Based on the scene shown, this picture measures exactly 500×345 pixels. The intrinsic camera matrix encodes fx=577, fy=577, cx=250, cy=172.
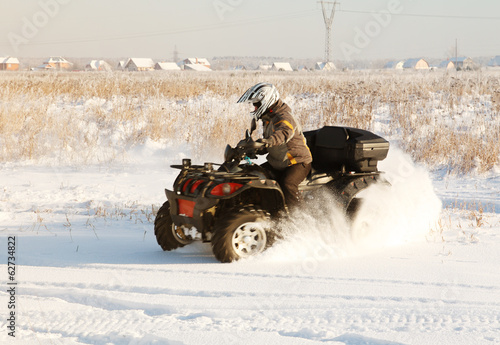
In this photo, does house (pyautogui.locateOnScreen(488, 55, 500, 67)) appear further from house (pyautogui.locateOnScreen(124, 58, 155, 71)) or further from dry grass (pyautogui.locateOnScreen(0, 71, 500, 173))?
dry grass (pyautogui.locateOnScreen(0, 71, 500, 173))

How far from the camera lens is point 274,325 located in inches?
149

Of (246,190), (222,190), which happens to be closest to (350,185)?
(246,190)

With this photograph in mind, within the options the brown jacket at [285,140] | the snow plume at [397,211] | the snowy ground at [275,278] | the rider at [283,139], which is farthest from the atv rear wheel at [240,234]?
the snow plume at [397,211]

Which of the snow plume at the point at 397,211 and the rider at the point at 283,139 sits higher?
the rider at the point at 283,139

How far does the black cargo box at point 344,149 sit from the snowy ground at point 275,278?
40 cm

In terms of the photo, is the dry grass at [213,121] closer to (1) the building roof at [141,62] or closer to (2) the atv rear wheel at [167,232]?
(2) the atv rear wheel at [167,232]

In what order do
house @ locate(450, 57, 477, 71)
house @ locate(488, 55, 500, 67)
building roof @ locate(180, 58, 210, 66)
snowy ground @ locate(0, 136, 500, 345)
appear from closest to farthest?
1. snowy ground @ locate(0, 136, 500, 345)
2. house @ locate(450, 57, 477, 71)
3. house @ locate(488, 55, 500, 67)
4. building roof @ locate(180, 58, 210, 66)

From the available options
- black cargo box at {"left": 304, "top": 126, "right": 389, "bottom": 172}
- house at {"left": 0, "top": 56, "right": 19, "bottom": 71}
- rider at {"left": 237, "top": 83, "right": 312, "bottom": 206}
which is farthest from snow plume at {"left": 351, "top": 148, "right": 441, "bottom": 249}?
house at {"left": 0, "top": 56, "right": 19, "bottom": 71}

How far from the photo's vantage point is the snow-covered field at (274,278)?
3711 millimetres

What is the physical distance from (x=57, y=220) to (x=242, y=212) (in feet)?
11.3

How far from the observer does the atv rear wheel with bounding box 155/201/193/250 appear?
5852mm

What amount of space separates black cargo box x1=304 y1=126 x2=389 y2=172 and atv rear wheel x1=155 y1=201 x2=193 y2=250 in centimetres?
164

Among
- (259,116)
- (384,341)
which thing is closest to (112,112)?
(259,116)

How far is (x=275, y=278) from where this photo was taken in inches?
194
